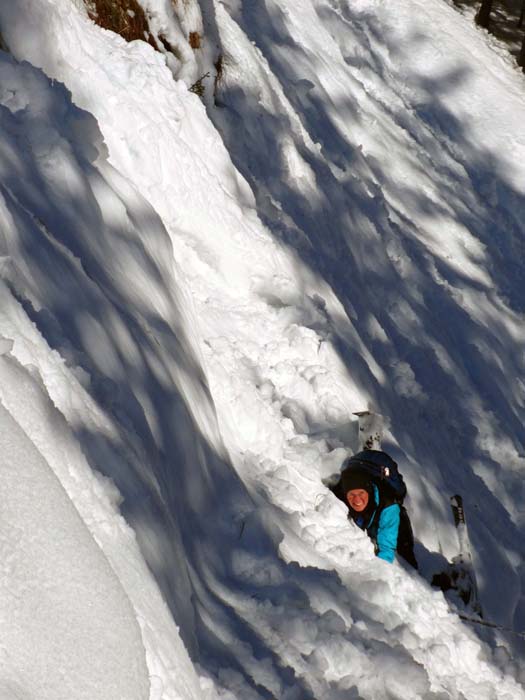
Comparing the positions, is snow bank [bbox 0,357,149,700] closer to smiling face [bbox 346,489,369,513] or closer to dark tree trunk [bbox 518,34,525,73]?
smiling face [bbox 346,489,369,513]

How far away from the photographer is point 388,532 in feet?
20.4

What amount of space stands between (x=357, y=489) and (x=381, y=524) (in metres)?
0.32

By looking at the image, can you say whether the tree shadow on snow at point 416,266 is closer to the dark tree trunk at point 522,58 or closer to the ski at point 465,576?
the ski at point 465,576

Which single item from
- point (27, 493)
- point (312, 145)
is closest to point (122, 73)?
point (312, 145)

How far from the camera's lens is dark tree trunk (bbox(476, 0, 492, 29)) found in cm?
1784

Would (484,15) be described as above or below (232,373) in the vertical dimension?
above

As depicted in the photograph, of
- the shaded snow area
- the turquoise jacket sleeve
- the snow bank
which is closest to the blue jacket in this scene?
the turquoise jacket sleeve

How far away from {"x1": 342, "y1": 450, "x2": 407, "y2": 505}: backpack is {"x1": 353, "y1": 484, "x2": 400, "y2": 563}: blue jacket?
10cm

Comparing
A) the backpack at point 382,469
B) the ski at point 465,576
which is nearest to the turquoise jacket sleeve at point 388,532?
the backpack at point 382,469

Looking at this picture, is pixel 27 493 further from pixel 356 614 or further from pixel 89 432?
pixel 356 614

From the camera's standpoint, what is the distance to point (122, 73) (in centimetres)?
733

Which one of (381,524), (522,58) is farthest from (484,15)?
(381,524)

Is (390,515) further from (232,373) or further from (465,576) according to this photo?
(232,373)

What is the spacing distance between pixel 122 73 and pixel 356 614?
4442 millimetres
